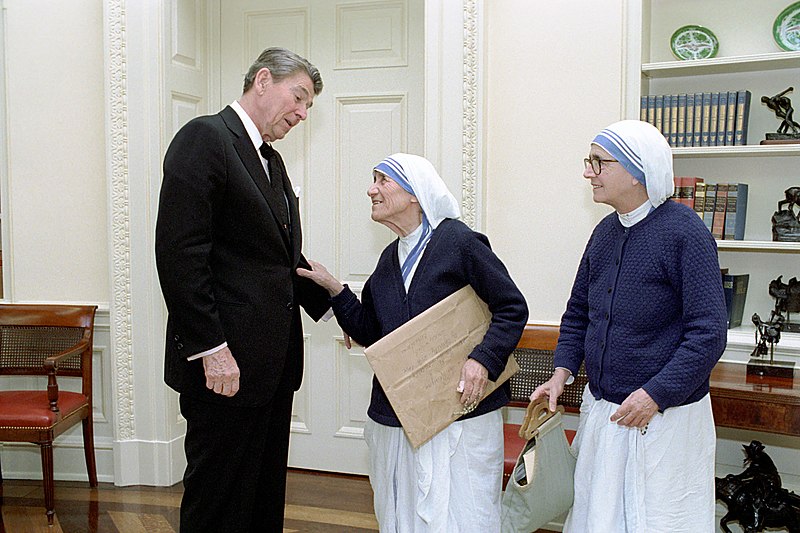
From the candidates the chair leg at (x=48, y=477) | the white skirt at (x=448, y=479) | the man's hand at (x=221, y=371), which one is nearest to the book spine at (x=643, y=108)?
the white skirt at (x=448, y=479)

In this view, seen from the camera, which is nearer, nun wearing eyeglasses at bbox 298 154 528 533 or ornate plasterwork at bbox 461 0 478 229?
nun wearing eyeglasses at bbox 298 154 528 533

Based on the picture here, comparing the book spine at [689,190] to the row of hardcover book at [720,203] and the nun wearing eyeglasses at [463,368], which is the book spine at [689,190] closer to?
the row of hardcover book at [720,203]

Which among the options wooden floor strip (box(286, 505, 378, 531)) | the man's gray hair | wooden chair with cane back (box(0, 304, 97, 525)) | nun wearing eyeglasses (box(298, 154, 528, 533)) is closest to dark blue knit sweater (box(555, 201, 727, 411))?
nun wearing eyeglasses (box(298, 154, 528, 533))

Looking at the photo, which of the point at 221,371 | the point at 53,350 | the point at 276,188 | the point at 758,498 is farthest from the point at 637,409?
the point at 53,350

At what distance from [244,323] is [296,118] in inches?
25.9

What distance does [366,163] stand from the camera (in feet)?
13.0

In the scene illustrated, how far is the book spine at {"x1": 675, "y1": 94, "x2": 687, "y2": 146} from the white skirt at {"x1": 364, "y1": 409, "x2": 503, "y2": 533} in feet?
4.90

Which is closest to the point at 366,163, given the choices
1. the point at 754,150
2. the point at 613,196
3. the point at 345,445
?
the point at 345,445

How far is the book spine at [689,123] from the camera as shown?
10.4 feet

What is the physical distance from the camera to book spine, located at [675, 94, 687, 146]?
3.18 metres

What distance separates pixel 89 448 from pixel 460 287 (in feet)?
7.98

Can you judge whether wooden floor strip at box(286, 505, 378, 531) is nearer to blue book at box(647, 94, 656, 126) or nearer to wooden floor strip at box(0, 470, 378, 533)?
wooden floor strip at box(0, 470, 378, 533)

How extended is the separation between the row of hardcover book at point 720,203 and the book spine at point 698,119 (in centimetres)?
15

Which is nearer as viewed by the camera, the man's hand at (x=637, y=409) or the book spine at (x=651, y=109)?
the man's hand at (x=637, y=409)
